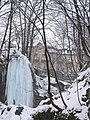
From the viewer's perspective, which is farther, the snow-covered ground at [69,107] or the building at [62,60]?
the building at [62,60]

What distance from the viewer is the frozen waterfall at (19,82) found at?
1123cm

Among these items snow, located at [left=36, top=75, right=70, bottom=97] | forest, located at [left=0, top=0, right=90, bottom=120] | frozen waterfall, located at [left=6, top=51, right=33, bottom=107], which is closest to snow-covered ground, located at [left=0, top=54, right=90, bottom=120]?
forest, located at [left=0, top=0, right=90, bottom=120]

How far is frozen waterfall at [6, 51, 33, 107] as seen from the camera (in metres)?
11.2

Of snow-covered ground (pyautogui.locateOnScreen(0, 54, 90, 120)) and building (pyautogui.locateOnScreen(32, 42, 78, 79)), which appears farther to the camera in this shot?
building (pyautogui.locateOnScreen(32, 42, 78, 79))

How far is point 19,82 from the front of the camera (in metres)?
11.6

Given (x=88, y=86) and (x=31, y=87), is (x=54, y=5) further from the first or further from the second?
(x=31, y=87)

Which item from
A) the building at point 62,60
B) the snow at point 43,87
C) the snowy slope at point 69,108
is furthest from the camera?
the snow at point 43,87

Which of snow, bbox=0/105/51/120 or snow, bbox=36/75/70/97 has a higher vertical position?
snow, bbox=36/75/70/97

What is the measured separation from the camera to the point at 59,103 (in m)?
6.62

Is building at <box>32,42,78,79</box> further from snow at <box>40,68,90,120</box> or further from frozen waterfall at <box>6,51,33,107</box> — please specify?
frozen waterfall at <box>6,51,33,107</box>

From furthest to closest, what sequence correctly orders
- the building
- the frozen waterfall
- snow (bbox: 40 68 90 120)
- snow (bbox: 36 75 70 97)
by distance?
snow (bbox: 36 75 70 97), the frozen waterfall, the building, snow (bbox: 40 68 90 120)

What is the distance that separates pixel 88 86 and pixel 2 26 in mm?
7911

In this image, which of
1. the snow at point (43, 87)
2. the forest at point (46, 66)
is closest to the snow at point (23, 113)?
the forest at point (46, 66)

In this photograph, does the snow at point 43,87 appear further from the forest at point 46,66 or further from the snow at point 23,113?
the snow at point 23,113
